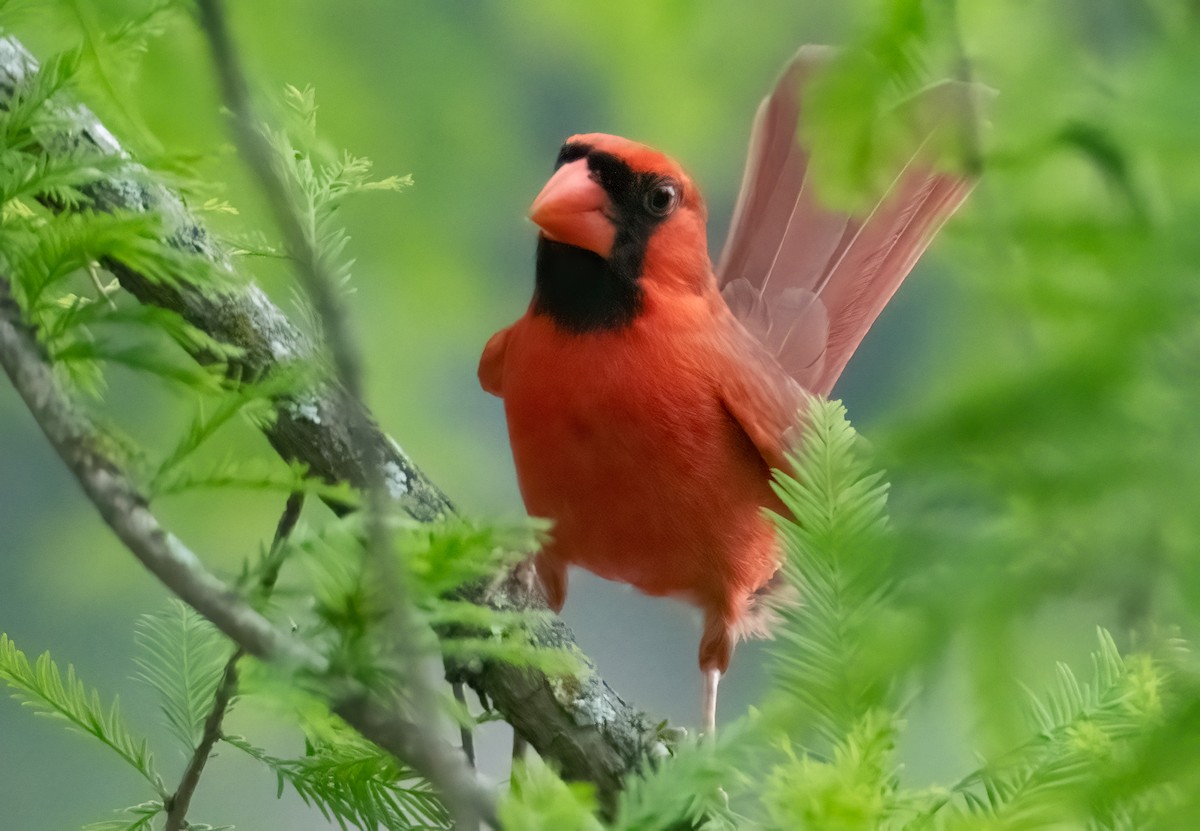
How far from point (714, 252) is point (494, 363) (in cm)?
55

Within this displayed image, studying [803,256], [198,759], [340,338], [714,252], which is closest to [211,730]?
[198,759]

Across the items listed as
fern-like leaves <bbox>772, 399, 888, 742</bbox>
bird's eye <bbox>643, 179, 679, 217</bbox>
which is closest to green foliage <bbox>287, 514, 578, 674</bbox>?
fern-like leaves <bbox>772, 399, 888, 742</bbox>

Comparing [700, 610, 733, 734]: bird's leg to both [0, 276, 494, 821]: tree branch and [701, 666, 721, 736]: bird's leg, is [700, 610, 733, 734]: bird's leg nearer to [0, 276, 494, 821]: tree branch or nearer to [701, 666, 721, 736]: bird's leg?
[701, 666, 721, 736]: bird's leg

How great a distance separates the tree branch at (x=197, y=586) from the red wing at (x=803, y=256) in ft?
3.37

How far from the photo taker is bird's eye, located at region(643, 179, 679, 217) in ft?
3.91

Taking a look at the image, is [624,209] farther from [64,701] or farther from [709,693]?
[64,701]

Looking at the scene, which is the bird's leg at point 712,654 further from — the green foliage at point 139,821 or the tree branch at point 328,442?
the green foliage at point 139,821

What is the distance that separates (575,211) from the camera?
1120 mm

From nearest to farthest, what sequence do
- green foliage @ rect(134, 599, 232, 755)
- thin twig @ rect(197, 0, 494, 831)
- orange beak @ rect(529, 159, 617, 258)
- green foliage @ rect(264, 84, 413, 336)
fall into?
thin twig @ rect(197, 0, 494, 831) → green foliage @ rect(264, 84, 413, 336) → green foliage @ rect(134, 599, 232, 755) → orange beak @ rect(529, 159, 617, 258)

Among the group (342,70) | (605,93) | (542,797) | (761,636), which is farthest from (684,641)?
(542,797)

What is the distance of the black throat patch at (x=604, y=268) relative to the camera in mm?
1148

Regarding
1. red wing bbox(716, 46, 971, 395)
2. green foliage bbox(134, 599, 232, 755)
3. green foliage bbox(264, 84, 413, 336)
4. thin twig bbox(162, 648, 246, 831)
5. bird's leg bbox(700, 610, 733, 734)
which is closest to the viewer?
green foliage bbox(264, 84, 413, 336)

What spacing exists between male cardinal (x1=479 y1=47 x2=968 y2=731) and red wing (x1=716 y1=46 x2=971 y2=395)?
0.11m

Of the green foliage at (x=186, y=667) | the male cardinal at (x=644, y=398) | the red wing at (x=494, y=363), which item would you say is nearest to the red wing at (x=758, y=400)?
the male cardinal at (x=644, y=398)
